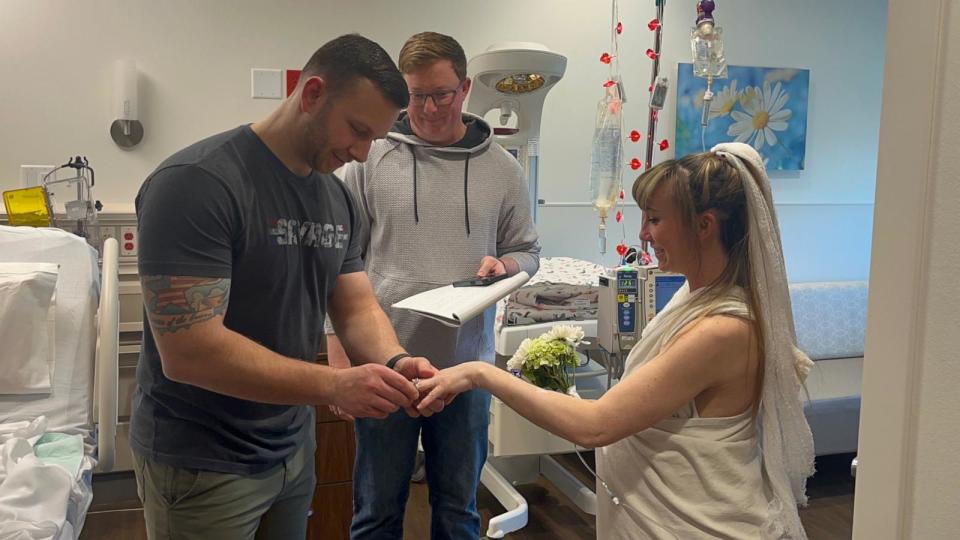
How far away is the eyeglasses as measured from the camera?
6.15ft

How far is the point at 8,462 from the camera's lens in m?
1.78

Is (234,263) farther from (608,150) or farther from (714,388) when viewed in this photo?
(608,150)

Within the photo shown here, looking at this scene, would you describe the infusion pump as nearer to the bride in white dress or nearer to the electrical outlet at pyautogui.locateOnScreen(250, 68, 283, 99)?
the bride in white dress

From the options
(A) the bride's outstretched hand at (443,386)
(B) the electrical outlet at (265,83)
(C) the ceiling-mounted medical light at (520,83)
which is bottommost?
(A) the bride's outstretched hand at (443,386)

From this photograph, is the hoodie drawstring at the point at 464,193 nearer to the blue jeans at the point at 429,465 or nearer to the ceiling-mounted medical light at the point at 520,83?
the blue jeans at the point at 429,465

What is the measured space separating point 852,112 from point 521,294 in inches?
109

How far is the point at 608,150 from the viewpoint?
282 cm

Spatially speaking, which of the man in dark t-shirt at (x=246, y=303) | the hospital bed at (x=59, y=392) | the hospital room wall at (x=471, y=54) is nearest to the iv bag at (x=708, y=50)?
the hospital room wall at (x=471, y=54)

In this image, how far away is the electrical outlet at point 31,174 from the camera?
10.2 ft

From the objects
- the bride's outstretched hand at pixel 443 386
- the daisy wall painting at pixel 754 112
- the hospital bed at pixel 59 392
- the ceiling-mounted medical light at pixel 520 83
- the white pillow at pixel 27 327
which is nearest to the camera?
the bride's outstretched hand at pixel 443 386

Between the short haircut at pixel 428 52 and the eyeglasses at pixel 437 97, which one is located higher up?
the short haircut at pixel 428 52

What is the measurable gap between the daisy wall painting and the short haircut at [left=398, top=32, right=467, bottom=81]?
2442mm

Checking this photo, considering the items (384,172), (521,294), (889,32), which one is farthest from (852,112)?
(889,32)

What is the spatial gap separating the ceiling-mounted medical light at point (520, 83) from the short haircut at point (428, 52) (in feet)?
2.52
